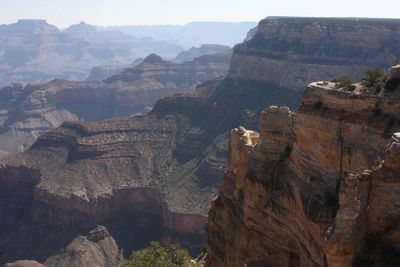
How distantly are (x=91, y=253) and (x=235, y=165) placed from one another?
5962 cm

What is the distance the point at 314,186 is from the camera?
2972cm

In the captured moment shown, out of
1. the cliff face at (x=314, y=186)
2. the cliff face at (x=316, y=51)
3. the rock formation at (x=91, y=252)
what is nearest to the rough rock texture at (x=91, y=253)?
A: the rock formation at (x=91, y=252)

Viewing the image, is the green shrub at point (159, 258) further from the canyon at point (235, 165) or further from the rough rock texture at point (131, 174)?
the rough rock texture at point (131, 174)

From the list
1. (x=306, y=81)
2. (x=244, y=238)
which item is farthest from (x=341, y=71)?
(x=244, y=238)

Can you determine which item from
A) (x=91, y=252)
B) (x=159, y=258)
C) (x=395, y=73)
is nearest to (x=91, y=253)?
(x=91, y=252)

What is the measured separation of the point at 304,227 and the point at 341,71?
89.1m

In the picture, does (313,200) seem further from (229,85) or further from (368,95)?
(229,85)

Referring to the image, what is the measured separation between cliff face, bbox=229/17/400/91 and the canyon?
1.07 feet

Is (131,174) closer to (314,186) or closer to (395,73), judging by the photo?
(314,186)

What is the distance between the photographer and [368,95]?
29484 mm

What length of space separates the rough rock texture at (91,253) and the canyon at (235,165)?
1.95 meters

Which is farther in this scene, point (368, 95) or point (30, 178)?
point (30, 178)

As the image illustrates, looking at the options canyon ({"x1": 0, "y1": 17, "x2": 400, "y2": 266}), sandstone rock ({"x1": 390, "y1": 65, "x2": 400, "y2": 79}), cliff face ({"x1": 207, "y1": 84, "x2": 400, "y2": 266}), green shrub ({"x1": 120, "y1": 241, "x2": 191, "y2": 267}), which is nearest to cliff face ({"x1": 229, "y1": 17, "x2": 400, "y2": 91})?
canyon ({"x1": 0, "y1": 17, "x2": 400, "y2": 266})

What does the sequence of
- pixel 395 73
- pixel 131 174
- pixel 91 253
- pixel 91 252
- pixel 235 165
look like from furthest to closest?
1. pixel 131 174
2. pixel 91 252
3. pixel 91 253
4. pixel 235 165
5. pixel 395 73
